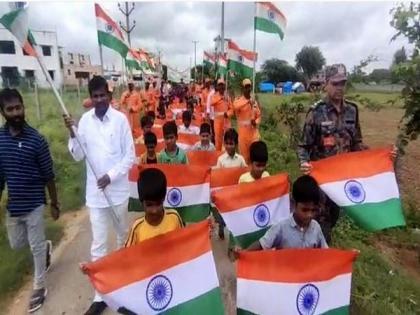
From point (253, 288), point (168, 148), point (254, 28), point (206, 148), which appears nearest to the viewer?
point (253, 288)

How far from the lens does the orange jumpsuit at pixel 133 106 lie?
51.2 feet

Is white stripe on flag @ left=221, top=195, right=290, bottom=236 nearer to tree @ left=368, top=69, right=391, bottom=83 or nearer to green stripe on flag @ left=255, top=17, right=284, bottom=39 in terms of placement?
tree @ left=368, top=69, right=391, bottom=83

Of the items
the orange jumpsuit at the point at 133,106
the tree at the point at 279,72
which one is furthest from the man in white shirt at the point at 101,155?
the tree at the point at 279,72

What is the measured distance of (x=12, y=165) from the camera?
170 inches

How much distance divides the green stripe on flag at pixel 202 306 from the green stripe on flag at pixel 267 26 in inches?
295

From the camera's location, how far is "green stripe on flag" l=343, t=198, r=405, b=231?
162 inches

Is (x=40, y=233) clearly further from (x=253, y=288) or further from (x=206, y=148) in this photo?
(x=206, y=148)

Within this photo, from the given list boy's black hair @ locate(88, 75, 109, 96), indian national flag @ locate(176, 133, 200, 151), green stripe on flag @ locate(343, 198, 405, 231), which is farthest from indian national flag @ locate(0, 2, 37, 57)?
indian national flag @ locate(176, 133, 200, 151)

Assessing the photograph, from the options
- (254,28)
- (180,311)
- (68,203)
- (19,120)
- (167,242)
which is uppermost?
(254,28)

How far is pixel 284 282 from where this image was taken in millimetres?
3068

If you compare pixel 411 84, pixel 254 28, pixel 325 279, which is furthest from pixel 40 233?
pixel 254 28

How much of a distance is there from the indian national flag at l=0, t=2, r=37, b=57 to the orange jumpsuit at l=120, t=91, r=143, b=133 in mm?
11423

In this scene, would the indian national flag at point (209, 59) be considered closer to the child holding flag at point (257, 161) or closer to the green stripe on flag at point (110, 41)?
the green stripe on flag at point (110, 41)

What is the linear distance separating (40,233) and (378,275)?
12.0ft
